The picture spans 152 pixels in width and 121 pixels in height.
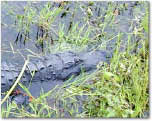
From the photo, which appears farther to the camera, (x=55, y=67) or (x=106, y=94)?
(x=55, y=67)

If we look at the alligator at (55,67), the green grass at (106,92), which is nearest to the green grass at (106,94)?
the green grass at (106,92)

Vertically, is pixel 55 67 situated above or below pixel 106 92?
above

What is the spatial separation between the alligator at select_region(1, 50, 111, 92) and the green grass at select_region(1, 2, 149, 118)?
0.09 metres

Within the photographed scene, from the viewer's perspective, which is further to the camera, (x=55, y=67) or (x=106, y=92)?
(x=55, y=67)

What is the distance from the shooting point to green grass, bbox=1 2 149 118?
93.1 inches

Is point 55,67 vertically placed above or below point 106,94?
above

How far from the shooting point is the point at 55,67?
2.85 m

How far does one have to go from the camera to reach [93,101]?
8.13 ft

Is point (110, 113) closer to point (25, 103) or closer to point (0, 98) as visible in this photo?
point (25, 103)

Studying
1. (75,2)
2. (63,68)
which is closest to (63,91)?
(63,68)

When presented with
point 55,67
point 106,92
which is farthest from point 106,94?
point 55,67

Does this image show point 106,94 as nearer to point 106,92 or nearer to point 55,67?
Answer: point 106,92

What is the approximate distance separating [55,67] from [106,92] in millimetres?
565

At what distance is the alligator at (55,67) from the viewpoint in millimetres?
2592
